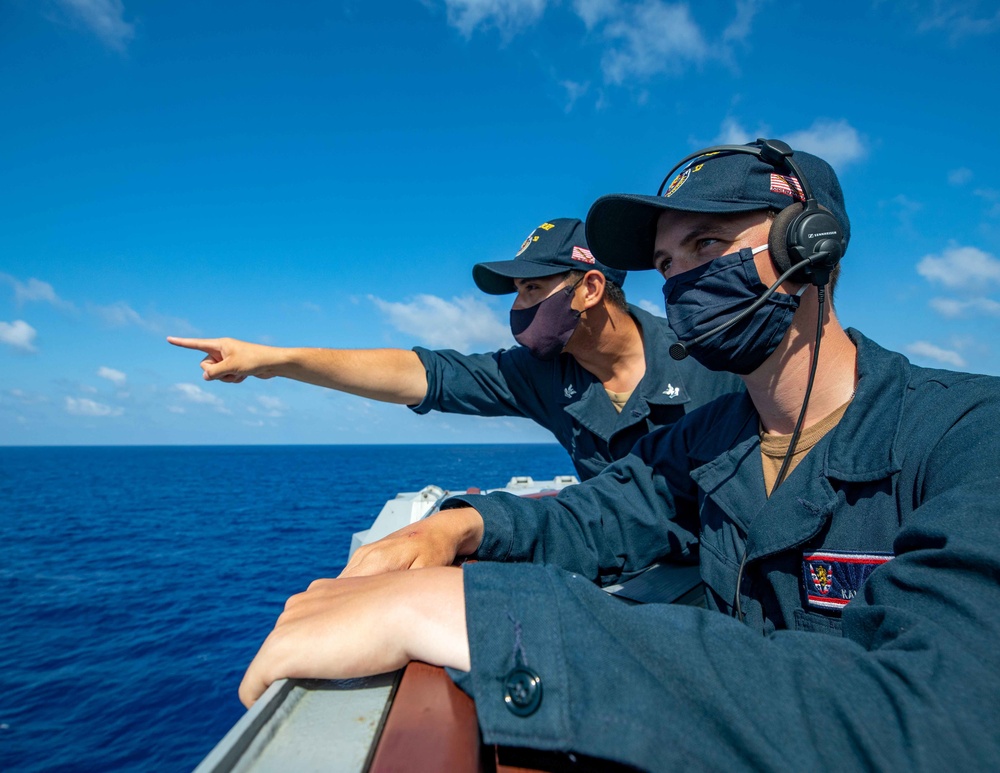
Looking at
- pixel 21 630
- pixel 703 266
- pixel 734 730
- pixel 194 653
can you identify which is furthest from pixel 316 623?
pixel 21 630

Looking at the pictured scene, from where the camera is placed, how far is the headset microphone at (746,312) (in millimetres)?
1521

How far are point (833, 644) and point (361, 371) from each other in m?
2.66

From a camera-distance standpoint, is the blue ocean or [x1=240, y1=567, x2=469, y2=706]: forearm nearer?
[x1=240, y1=567, x2=469, y2=706]: forearm

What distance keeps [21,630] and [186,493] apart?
35.1 metres

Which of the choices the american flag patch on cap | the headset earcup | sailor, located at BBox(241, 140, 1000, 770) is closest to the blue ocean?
sailor, located at BBox(241, 140, 1000, 770)

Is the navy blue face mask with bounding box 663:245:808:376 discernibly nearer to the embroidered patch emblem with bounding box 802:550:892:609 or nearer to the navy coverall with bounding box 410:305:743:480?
the embroidered patch emblem with bounding box 802:550:892:609

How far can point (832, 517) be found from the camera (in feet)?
4.61

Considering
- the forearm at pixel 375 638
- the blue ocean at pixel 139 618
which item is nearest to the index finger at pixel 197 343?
the forearm at pixel 375 638

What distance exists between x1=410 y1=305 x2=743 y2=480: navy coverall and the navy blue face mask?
1121mm

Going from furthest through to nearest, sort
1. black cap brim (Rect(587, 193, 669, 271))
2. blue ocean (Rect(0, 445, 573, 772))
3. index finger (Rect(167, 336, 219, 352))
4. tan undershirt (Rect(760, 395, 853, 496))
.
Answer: blue ocean (Rect(0, 445, 573, 772)) < index finger (Rect(167, 336, 219, 352)) < black cap brim (Rect(587, 193, 669, 271)) < tan undershirt (Rect(760, 395, 853, 496))

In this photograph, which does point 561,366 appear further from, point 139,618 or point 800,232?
point 139,618

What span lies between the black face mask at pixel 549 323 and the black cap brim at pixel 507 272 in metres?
0.14

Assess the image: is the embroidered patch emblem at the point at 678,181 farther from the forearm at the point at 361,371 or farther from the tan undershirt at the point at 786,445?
the forearm at the point at 361,371

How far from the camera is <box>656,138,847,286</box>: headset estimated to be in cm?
152
